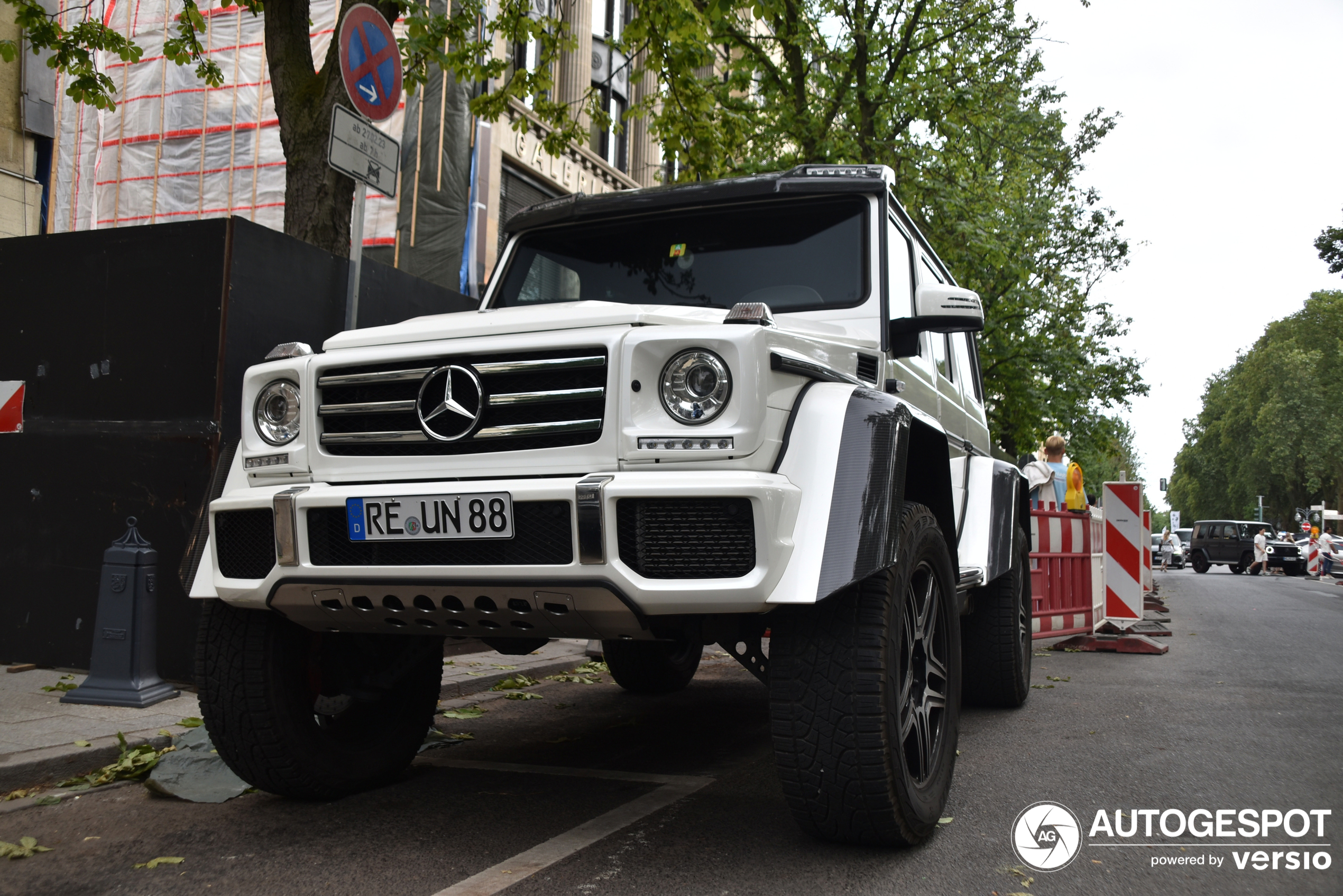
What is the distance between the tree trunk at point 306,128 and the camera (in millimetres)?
6922

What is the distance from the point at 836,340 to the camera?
3480 mm

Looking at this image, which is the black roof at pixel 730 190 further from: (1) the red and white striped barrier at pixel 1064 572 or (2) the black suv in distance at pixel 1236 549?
(2) the black suv in distance at pixel 1236 549

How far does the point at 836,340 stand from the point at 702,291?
0.81 meters

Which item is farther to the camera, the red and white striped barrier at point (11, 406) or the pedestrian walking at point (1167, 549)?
the pedestrian walking at point (1167, 549)

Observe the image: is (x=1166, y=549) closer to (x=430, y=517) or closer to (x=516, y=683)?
(x=516, y=683)

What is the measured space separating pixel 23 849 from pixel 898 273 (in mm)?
3550

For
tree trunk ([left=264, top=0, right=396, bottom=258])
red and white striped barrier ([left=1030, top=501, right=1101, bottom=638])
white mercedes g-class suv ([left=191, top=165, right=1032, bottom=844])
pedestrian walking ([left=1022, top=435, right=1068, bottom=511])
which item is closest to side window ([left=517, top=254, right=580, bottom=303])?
white mercedes g-class suv ([left=191, top=165, right=1032, bottom=844])

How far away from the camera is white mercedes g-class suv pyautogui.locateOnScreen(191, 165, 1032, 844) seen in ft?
9.02

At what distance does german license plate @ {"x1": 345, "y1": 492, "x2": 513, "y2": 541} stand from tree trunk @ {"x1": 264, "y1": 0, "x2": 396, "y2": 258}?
4177 millimetres

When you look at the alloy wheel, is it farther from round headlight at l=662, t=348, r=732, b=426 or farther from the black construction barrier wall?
the black construction barrier wall

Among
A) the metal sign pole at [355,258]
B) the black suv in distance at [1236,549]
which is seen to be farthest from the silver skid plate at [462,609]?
the black suv in distance at [1236,549]

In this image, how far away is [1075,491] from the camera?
39.6 ft

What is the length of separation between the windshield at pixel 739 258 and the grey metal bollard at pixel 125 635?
256 centimetres

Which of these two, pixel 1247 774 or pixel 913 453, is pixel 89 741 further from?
pixel 1247 774
